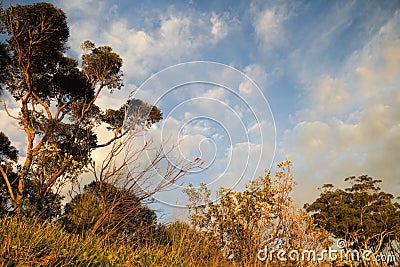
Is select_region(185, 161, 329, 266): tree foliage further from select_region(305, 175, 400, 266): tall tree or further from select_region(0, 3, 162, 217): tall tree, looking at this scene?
→ select_region(305, 175, 400, 266): tall tree

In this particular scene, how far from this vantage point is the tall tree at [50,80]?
14.5 m

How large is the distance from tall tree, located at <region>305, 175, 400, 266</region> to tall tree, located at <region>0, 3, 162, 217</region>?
49.2 feet

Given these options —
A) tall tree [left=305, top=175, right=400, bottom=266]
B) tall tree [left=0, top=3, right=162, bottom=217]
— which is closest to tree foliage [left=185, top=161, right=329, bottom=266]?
tall tree [left=0, top=3, right=162, bottom=217]

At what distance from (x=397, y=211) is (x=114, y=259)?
2416cm

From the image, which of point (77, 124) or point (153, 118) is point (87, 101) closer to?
point (77, 124)

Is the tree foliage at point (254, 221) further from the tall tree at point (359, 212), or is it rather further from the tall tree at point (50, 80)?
the tall tree at point (359, 212)

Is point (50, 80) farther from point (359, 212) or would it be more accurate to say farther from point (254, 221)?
point (359, 212)

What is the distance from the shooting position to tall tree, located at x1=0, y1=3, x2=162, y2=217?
14461mm

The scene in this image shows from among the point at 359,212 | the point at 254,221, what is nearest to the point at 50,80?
the point at 254,221

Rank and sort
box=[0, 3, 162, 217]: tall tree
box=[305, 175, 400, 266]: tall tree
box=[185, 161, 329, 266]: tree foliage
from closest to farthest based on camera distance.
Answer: box=[185, 161, 329, 266]: tree foliage
box=[0, 3, 162, 217]: tall tree
box=[305, 175, 400, 266]: tall tree

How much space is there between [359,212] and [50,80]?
20.7 metres

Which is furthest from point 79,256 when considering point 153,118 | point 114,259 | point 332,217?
point 332,217

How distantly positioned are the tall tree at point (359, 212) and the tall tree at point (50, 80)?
14992mm

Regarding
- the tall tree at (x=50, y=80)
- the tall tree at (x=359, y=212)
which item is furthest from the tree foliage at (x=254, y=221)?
the tall tree at (x=359, y=212)
